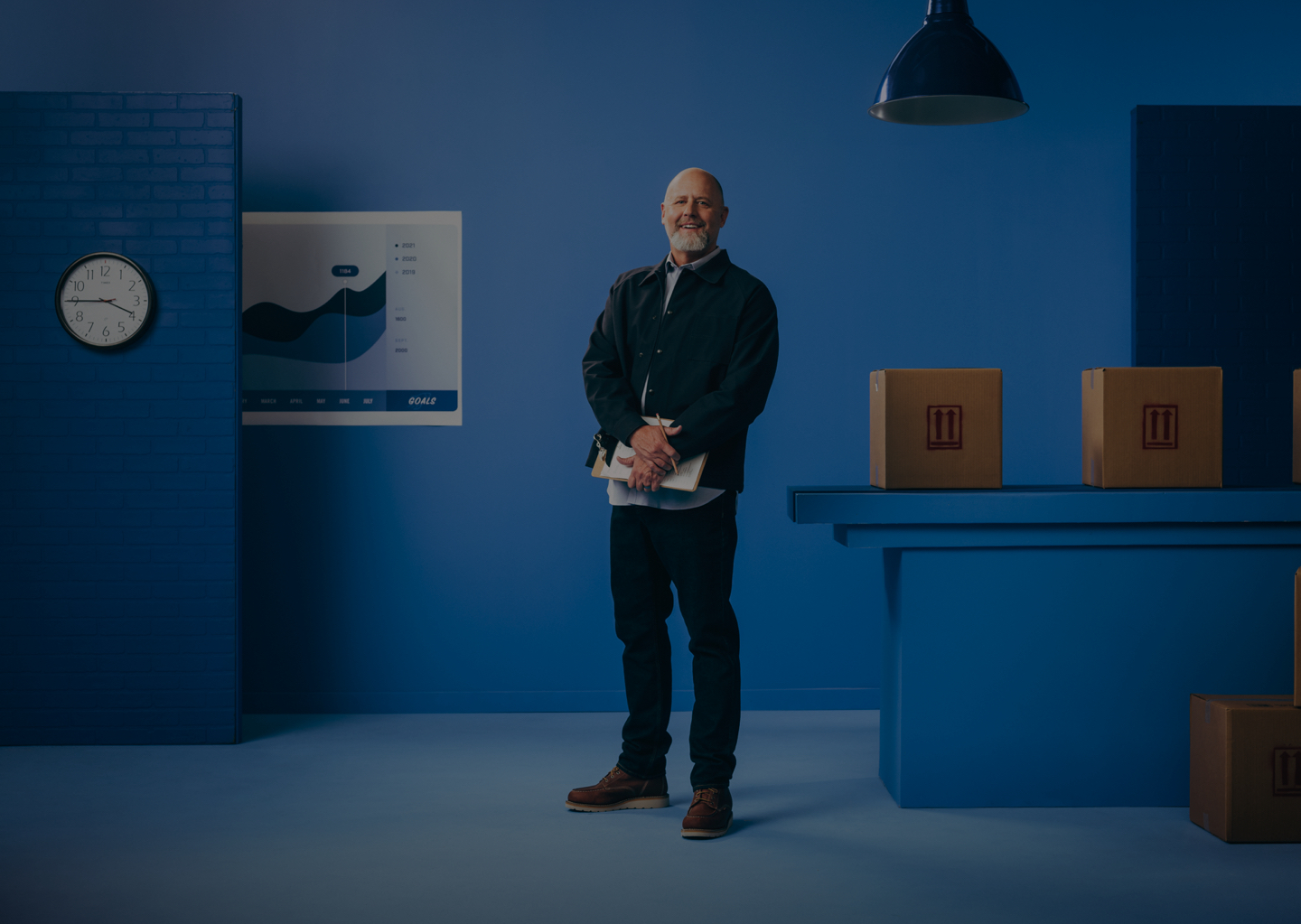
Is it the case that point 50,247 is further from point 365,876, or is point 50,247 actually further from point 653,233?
point 365,876

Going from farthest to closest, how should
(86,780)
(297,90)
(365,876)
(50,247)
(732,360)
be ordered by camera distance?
(297,90), (50,247), (86,780), (732,360), (365,876)

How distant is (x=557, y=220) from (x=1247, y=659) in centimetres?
277

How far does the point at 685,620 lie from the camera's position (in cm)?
277

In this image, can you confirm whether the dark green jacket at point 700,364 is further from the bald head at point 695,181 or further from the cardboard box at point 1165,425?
the cardboard box at point 1165,425

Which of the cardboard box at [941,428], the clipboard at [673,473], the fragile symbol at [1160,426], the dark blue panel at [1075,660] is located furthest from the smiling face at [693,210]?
the fragile symbol at [1160,426]

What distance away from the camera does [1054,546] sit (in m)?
2.82

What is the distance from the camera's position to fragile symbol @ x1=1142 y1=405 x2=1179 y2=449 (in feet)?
9.46

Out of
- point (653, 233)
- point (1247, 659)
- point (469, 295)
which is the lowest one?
point (1247, 659)

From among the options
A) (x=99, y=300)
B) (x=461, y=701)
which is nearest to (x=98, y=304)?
(x=99, y=300)

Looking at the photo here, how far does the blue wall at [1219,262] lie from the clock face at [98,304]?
376 centimetres

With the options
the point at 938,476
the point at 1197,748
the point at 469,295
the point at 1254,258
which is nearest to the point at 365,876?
the point at 938,476

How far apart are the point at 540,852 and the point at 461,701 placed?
5.43 ft

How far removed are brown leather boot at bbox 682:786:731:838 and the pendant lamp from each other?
2.00 metres

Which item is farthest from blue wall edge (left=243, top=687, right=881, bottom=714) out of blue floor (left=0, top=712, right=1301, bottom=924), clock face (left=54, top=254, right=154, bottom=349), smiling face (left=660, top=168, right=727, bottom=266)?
smiling face (left=660, top=168, right=727, bottom=266)
